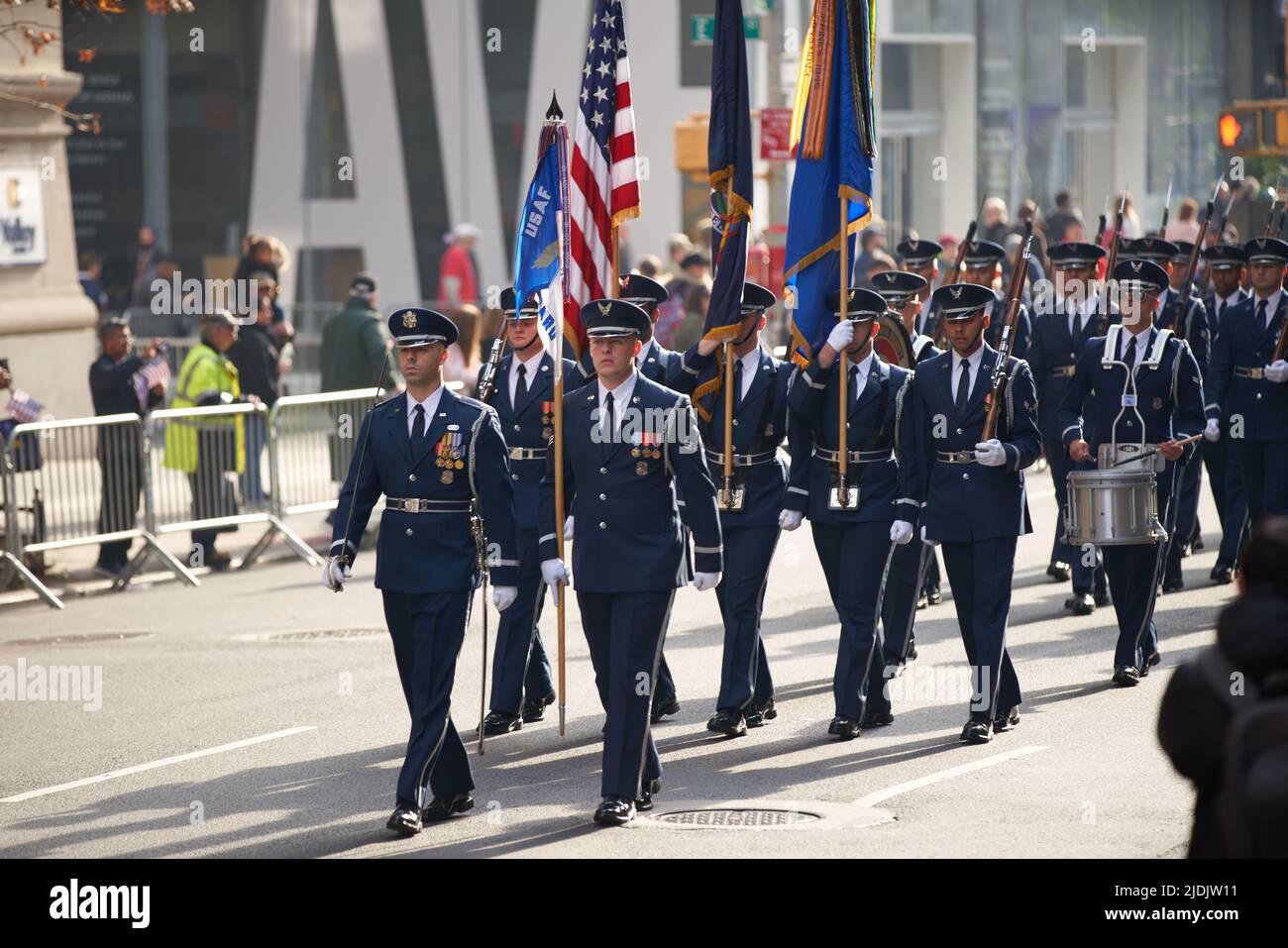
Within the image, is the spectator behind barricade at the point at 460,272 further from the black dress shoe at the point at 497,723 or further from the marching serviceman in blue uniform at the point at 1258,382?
the black dress shoe at the point at 497,723

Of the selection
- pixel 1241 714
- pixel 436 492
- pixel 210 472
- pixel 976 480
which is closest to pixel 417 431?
pixel 436 492

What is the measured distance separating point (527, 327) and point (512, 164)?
21718mm

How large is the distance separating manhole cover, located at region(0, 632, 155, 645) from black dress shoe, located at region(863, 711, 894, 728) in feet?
17.6

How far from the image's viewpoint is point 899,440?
1041 cm

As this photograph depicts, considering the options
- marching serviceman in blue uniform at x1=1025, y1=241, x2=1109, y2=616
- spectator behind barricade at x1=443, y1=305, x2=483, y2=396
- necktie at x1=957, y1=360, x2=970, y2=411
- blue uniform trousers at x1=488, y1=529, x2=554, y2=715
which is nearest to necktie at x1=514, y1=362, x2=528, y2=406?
blue uniform trousers at x1=488, y1=529, x2=554, y2=715

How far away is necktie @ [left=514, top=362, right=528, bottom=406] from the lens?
1083 cm

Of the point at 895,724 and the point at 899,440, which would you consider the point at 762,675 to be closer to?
the point at 895,724

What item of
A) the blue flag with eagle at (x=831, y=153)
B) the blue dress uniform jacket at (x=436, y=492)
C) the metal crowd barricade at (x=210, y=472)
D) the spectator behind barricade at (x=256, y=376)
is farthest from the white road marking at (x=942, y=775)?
the spectator behind barricade at (x=256, y=376)

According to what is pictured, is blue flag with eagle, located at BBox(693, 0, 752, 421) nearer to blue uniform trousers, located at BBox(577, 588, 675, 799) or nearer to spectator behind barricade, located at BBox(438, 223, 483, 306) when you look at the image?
blue uniform trousers, located at BBox(577, 588, 675, 799)

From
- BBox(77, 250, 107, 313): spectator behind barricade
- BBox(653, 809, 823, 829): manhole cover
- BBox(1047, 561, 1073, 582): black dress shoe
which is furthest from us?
BBox(77, 250, 107, 313): spectator behind barricade

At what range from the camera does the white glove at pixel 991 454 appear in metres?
10.0

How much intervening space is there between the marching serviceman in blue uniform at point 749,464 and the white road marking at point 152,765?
2.21m

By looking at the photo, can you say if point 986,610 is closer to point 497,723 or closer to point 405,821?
point 497,723
